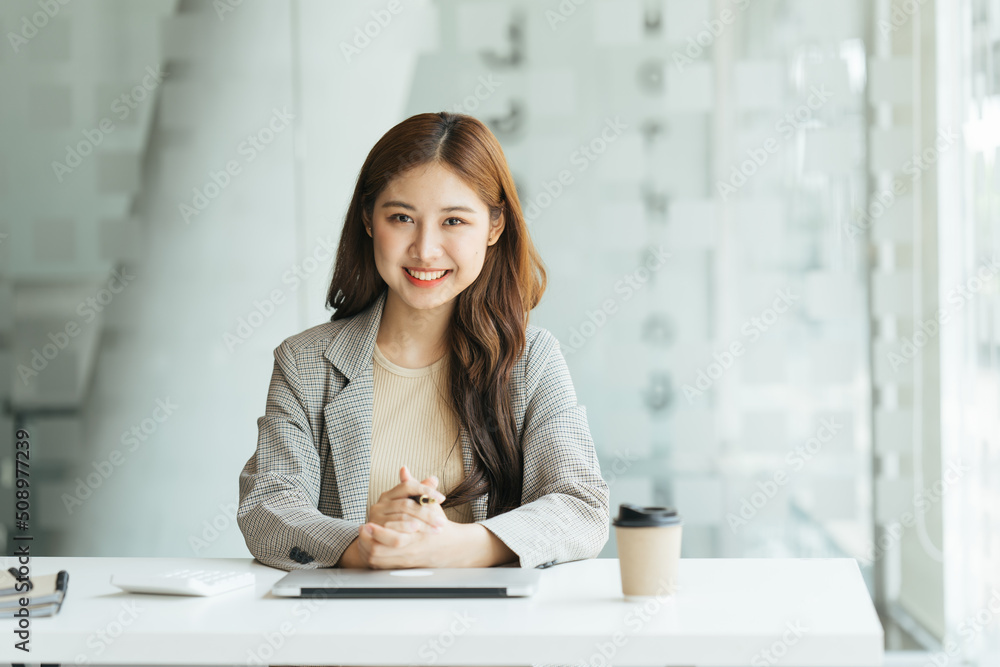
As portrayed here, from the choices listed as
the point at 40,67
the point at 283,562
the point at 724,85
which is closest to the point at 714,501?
the point at 724,85

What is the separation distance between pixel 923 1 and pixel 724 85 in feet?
2.00

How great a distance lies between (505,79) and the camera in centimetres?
280

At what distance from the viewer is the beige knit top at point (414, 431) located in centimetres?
166
